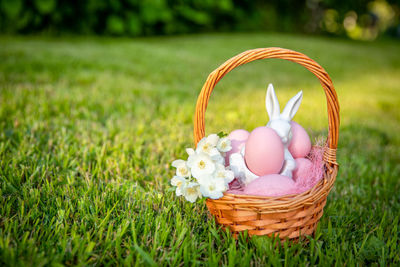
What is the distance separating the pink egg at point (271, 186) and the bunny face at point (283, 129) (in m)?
0.25

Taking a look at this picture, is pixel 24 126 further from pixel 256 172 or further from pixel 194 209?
pixel 256 172

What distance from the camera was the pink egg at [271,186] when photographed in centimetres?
115

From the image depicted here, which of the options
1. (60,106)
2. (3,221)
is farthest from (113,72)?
(3,221)

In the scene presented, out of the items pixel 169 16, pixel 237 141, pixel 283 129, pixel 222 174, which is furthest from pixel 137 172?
pixel 169 16

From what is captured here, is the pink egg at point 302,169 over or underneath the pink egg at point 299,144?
underneath

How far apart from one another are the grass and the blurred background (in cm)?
429

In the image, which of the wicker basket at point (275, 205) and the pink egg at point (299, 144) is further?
the pink egg at point (299, 144)

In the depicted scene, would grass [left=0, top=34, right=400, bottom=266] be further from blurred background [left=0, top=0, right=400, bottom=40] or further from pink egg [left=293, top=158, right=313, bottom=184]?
blurred background [left=0, top=0, right=400, bottom=40]

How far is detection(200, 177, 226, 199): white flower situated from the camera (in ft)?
3.51

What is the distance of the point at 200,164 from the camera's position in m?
1.12

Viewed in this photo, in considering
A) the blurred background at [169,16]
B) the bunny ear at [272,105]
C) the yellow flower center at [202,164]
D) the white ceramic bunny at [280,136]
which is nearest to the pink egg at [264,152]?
the white ceramic bunny at [280,136]

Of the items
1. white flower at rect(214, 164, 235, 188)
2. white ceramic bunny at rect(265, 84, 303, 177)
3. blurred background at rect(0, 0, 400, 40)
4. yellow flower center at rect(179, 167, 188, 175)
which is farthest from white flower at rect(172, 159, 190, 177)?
blurred background at rect(0, 0, 400, 40)

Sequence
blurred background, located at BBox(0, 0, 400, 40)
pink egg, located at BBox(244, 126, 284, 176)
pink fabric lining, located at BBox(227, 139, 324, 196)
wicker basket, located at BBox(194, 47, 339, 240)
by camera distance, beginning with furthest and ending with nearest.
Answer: blurred background, located at BBox(0, 0, 400, 40) → pink egg, located at BBox(244, 126, 284, 176) → pink fabric lining, located at BBox(227, 139, 324, 196) → wicker basket, located at BBox(194, 47, 339, 240)

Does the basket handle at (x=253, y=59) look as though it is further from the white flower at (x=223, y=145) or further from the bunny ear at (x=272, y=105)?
the bunny ear at (x=272, y=105)
